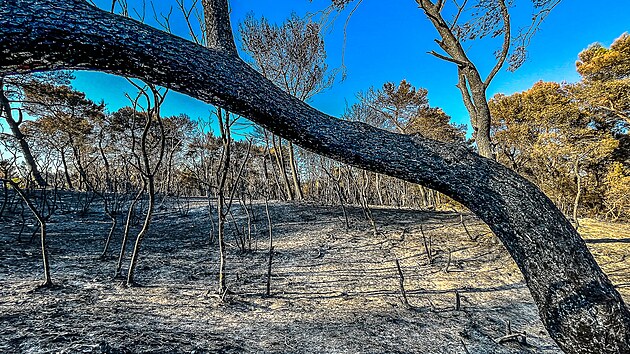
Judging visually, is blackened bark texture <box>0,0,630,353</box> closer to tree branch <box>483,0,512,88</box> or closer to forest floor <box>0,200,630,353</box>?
forest floor <box>0,200,630,353</box>

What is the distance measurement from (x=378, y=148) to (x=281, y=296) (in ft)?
6.15

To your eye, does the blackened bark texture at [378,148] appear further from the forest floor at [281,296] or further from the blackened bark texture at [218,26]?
the forest floor at [281,296]

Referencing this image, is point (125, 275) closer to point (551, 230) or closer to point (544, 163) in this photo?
point (551, 230)

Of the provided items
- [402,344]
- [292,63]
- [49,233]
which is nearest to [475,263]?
A: [402,344]

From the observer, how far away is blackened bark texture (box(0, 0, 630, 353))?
0.99 metres

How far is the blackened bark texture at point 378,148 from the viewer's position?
0.99 meters

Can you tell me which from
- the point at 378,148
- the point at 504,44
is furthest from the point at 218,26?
the point at 504,44

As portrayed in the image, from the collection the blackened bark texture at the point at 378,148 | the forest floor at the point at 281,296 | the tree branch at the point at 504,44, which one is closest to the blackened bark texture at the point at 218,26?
the blackened bark texture at the point at 378,148

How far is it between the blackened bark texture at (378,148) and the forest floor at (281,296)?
0.90 m

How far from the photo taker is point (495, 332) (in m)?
2.19

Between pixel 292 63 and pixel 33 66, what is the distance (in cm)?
881

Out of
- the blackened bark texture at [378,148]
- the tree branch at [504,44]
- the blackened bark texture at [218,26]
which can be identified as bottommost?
the blackened bark texture at [378,148]

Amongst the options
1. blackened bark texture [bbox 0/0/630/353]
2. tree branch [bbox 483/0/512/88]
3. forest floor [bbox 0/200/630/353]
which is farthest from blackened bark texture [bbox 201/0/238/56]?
tree branch [bbox 483/0/512/88]

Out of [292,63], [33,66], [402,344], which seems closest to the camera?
[33,66]
